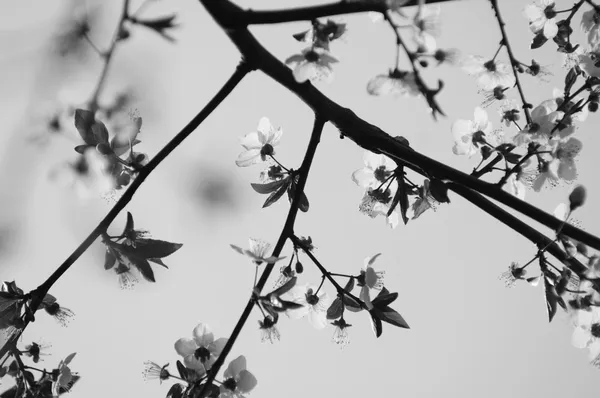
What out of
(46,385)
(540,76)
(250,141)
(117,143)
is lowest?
(46,385)

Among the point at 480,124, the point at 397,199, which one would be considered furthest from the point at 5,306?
the point at 480,124

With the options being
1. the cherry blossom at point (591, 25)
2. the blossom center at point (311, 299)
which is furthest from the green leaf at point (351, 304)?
the cherry blossom at point (591, 25)

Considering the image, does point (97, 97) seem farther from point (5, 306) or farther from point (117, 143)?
point (5, 306)

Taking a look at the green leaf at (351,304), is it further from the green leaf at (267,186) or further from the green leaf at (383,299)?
the green leaf at (267,186)

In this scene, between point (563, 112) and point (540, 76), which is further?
point (540, 76)

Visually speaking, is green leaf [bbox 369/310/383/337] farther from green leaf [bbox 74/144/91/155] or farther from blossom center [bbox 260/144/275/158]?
green leaf [bbox 74/144/91/155]
